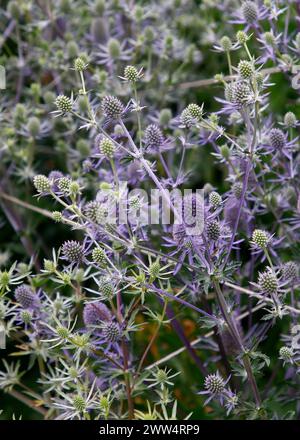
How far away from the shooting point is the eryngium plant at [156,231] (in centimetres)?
114

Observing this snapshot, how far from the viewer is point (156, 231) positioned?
1.46 metres

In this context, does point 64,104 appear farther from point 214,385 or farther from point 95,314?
point 214,385

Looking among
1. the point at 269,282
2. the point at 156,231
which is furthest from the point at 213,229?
the point at 156,231

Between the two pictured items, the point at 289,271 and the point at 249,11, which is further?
the point at 249,11

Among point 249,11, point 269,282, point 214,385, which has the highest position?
point 249,11

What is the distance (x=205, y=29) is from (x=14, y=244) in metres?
0.93

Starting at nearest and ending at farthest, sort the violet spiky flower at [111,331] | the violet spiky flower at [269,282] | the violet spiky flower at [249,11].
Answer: the violet spiky flower at [269,282] → the violet spiky flower at [111,331] → the violet spiky flower at [249,11]

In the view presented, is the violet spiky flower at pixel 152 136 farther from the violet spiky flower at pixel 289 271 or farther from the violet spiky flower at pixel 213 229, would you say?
the violet spiky flower at pixel 289 271

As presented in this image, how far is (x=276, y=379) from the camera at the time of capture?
1571 mm

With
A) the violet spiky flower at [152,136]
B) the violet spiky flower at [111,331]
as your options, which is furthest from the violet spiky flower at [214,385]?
the violet spiky flower at [152,136]

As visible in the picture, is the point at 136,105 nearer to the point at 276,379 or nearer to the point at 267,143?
the point at 267,143

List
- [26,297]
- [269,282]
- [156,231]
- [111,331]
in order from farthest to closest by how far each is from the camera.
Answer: [156,231], [26,297], [111,331], [269,282]

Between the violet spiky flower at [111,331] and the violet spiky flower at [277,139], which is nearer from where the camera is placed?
the violet spiky flower at [111,331]
